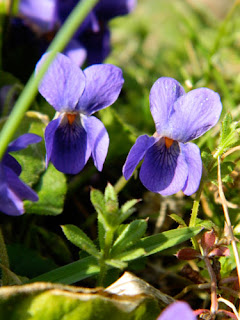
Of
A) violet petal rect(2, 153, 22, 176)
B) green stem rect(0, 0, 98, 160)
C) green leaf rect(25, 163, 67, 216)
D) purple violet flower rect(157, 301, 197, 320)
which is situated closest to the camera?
purple violet flower rect(157, 301, 197, 320)

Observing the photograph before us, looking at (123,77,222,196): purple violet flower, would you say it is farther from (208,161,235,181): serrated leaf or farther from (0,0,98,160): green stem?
(0,0,98,160): green stem

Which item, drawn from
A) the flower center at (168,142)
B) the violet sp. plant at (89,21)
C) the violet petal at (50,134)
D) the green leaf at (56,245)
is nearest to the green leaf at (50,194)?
the green leaf at (56,245)

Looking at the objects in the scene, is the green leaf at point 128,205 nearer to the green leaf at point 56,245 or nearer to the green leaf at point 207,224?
the green leaf at point 207,224

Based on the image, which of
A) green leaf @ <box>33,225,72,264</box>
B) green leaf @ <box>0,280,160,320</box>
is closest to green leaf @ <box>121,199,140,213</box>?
green leaf @ <box>0,280,160,320</box>

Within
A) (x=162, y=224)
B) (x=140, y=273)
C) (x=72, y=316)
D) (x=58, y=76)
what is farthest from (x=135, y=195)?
(x=72, y=316)

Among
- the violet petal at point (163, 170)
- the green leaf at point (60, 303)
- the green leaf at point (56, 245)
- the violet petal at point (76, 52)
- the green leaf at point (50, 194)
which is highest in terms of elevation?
the violet petal at point (76, 52)
